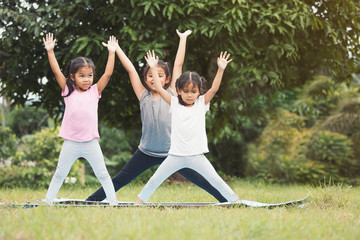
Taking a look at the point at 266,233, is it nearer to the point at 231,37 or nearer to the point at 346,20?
the point at 231,37

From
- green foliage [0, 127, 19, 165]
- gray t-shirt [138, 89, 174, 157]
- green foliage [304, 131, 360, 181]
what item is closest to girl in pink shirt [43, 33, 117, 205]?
gray t-shirt [138, 89, 174, 157]

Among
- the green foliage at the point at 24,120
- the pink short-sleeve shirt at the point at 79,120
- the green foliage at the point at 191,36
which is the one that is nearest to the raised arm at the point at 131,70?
the pink short-sleeve shirt at the point at 79,120

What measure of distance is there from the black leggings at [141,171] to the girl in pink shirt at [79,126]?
12.4 inches

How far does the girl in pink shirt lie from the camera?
4.57 metres

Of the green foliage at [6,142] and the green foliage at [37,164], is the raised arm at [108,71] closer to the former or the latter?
the green foliage at [37,164]

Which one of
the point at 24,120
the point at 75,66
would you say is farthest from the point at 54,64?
the point at 24,120

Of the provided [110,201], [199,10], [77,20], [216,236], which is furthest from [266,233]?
[77,20]

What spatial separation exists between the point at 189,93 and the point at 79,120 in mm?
1207

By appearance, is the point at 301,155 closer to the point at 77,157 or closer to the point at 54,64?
the point at 77,157

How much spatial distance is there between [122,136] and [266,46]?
34.1 ft

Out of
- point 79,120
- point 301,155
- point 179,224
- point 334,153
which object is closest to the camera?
point 179,224

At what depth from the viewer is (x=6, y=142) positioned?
37.2 feet

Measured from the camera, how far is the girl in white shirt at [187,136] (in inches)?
176

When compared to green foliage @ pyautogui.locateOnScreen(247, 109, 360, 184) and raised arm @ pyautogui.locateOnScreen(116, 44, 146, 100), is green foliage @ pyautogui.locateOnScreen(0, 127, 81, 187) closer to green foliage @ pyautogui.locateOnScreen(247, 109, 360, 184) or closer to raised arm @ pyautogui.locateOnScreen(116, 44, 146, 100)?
green foliage @ pyautogui.locateOnScreen(247, 109, 360, 184)
